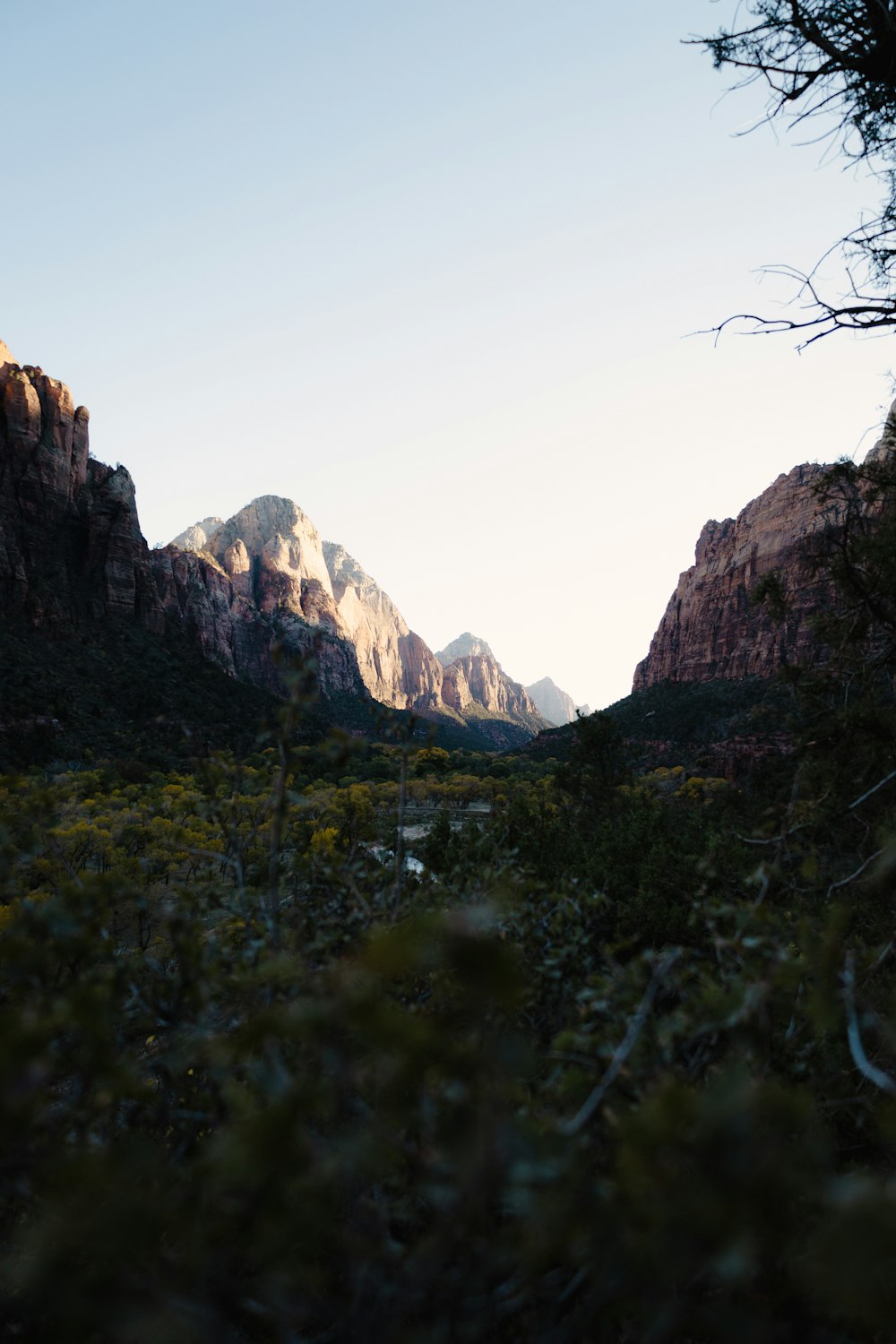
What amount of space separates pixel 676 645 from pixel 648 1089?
97.2 meters

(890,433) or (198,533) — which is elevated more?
(198,533)

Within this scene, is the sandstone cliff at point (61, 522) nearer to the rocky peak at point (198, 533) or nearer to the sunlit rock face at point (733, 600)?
the sunlit rock face at point (733, 600)

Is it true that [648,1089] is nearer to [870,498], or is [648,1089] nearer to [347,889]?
[347,889]

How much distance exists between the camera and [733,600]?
278 ft

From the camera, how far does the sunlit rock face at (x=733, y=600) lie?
237 ft

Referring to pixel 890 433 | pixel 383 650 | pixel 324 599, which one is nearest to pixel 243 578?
pixel 324 599

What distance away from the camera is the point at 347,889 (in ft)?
11.7

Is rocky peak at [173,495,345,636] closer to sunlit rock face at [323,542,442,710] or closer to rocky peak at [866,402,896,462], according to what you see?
sunlit rock face at [323,542,442,710]

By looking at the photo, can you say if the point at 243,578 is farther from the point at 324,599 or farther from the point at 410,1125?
the point at 410,1125

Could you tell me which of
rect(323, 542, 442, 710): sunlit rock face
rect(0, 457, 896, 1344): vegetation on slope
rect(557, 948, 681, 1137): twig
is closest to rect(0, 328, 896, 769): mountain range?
rect(0, 457, 896, 1344): vegetation on slope

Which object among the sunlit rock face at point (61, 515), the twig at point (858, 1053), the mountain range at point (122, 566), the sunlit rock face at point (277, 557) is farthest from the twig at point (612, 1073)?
the sunlit rock face at point (277, 557)

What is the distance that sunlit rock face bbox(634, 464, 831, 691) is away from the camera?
237 ft

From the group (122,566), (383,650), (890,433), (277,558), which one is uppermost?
(277,558)

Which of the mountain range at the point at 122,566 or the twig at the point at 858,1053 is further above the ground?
the mountain range at the point at 122,566
